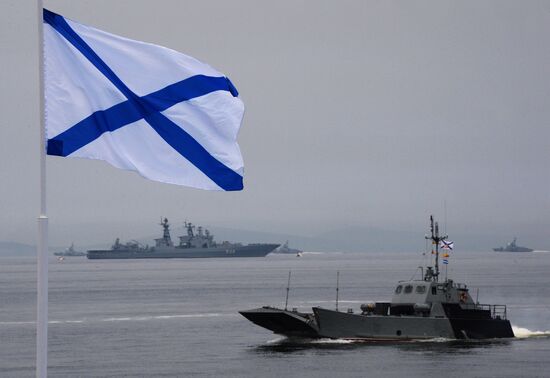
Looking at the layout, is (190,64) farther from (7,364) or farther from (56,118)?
(7,364)

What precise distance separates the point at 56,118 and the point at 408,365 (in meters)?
46.4

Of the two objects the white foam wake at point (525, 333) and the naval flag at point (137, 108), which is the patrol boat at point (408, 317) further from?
the naval flag at point (137, 108)

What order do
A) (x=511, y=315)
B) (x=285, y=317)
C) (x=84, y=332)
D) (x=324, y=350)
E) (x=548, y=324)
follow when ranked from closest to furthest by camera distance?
(x=324, y=350), (x=285, y=317), (x=84, y=332), (x=548, y=324), (x=511, y=315)

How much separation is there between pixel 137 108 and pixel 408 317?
53487 mm

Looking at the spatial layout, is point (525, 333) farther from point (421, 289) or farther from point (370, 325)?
point (370, 325)

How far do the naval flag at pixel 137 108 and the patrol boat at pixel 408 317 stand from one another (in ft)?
172

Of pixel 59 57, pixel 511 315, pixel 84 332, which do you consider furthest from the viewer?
pixel 511 315

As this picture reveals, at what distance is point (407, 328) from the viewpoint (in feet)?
219

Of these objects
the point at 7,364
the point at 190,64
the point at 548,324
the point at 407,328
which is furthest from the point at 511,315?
the point at 190,64

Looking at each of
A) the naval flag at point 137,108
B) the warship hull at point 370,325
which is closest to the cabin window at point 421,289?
the warship hull at point 370,325

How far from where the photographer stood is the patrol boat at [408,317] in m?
66.6

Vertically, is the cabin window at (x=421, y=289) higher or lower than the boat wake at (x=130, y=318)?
higher

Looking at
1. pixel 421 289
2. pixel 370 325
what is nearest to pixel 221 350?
pixel 370 325

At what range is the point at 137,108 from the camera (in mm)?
14641
